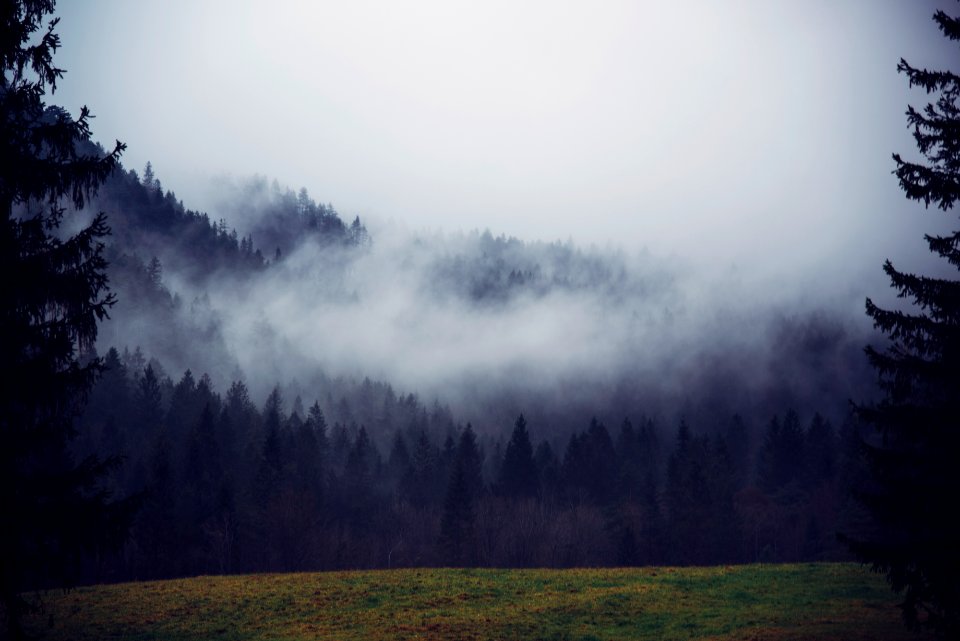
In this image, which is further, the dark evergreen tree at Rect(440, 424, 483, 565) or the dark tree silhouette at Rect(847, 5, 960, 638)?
the dark evergreen tree at Rect(440, 424, 483, 565)

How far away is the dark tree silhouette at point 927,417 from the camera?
1530cm

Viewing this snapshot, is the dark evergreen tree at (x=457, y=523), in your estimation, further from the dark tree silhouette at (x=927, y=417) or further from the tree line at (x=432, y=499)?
the dark tree silhouette at (x=927, y=417)

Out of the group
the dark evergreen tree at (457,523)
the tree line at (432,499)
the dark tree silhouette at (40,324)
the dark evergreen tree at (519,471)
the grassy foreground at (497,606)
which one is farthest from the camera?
the dark evergreen tree at (519,471)

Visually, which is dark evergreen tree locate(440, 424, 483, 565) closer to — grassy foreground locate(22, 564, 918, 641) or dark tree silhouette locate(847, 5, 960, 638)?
grassy foreground locate(22, 564, 918, 641)

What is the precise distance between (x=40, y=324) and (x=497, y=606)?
2002cm

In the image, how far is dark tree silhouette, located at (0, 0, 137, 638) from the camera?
544 inches

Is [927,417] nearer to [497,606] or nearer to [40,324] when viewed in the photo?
[497,606]

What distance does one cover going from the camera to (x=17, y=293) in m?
13.7

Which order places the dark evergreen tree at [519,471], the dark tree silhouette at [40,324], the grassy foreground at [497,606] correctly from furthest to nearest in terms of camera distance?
the dark evergreen tree at [519,471] < the grassy foreground at [497,606] < the dark tree silhouette at [40,324]

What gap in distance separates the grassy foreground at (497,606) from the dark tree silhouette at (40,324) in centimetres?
1123

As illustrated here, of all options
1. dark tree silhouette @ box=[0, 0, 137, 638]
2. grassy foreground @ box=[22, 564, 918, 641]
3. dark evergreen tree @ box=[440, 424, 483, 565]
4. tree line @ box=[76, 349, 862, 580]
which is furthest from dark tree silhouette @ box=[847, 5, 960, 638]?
dark evergreen tree @ box=[440, 424, 483, 565]

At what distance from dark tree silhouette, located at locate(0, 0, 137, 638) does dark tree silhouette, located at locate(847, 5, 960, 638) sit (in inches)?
682

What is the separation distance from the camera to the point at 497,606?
27.2m

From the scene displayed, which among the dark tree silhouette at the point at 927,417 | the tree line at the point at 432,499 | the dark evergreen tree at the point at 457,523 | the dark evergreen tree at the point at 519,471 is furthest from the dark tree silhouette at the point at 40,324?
the dark evergreen tree at the point at 519,471
